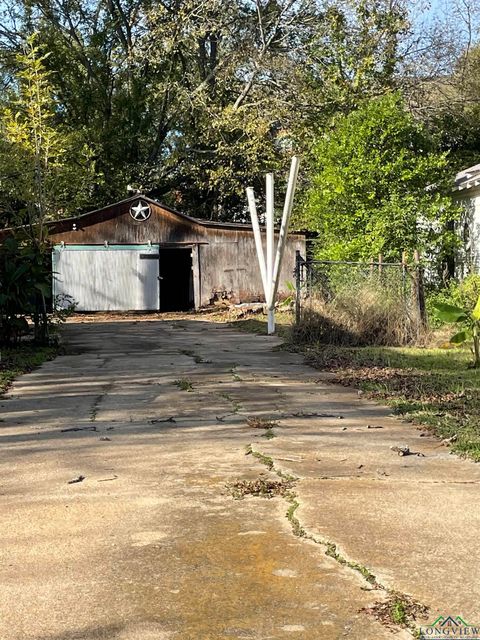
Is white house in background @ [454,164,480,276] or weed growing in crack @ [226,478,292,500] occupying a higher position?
white house in background @ [454,164,480,276]

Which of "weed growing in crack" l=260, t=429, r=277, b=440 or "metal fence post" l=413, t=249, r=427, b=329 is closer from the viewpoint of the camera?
"weed growing in crack" l=260, t=429, r=277, b=440

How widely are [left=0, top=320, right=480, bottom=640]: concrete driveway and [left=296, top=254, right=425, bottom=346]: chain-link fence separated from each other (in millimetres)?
5134

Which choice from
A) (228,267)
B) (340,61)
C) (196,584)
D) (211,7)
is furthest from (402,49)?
(196,584)

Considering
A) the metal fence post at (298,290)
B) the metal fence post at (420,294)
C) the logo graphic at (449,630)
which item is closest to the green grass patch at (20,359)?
the metal fence post at (298,290)

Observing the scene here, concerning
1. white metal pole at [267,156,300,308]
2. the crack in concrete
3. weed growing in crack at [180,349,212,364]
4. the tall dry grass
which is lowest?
the crack in concrete

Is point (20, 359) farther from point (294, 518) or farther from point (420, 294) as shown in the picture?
point (294, 518)

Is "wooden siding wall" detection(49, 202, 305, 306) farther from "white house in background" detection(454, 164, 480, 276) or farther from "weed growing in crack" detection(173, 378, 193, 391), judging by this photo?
"weed growing in crack" detection(173, 378, 193, 391)

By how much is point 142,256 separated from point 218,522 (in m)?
20.9

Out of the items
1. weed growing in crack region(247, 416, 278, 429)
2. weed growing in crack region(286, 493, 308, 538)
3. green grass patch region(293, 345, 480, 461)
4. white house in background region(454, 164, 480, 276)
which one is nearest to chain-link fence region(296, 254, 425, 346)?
green grass patch region(293, 345, 480, 461)

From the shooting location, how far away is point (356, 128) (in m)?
17.6

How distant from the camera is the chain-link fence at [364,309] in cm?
1338

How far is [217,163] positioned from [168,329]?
11.6m

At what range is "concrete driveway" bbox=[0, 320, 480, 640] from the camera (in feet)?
10.1

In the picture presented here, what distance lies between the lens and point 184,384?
9328 mm
